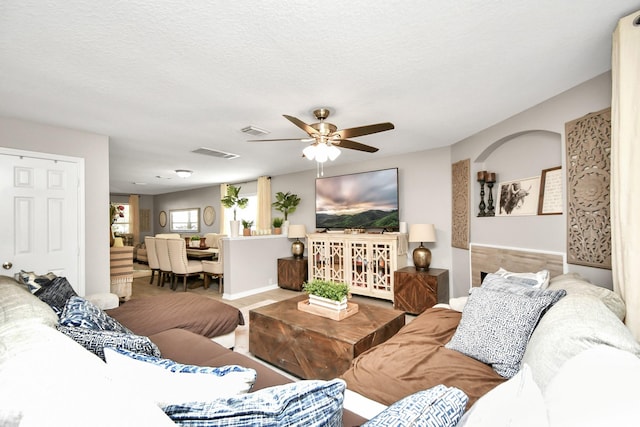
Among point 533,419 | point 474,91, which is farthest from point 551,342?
point 474,91

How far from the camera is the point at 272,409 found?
63 cm

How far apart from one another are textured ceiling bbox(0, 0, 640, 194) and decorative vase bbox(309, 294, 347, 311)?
1.73 m

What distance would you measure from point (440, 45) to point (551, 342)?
1.64 meters

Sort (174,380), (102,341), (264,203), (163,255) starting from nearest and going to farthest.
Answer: (174,380)
(102,341)
(163,255)
(264,203)

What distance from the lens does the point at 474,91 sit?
238cm

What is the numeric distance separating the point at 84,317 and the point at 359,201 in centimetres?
418

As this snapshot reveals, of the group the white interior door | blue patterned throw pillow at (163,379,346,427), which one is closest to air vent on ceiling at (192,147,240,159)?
the white interior door

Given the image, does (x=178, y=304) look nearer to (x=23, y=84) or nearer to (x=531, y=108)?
(x=23, y=84)

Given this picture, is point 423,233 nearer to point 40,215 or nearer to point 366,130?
point 366,130

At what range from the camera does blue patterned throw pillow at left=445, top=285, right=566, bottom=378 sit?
56.5 inches

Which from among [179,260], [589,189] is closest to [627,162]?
[589,189]

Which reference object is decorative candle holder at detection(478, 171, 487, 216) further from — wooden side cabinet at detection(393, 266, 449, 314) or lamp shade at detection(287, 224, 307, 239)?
lamp shade at detection(287, 224, 307, 239)

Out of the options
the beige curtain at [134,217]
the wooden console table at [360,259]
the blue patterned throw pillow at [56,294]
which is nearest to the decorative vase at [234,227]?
the wooden console table at [360,259]

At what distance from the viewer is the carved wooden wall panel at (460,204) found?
3.71m
